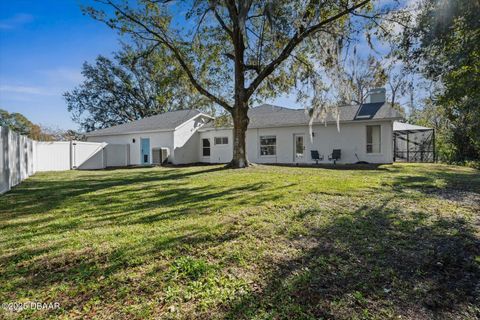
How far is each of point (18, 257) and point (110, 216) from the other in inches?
63.2

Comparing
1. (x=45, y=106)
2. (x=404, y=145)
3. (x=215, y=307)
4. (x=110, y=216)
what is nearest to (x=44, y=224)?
(x=110, y=216)

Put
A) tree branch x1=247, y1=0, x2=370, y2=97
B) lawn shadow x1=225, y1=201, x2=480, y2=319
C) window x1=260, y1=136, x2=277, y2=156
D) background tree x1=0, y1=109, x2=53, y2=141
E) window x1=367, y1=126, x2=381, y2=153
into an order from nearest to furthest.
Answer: lawn shadow x1=225, y1=201, x2=480, y2=319, tree branch x1=247, y1=0, x2=370, y2=97, window x1=367, y1=126, x2=381, y2=153, window x1=260, y1=136, x2=277, y2=156, background tree x1=0, y1=109, x2=53, y2=141

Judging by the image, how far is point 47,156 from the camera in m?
14.0

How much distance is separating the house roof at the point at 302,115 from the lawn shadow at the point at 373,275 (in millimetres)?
11006

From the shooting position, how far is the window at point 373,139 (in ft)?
48.2

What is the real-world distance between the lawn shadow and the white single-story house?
11.1 metres

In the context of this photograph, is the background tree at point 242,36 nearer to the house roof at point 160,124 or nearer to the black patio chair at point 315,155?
the black patio chair at point 315,155

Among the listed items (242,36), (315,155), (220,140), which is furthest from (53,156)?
(315,155)

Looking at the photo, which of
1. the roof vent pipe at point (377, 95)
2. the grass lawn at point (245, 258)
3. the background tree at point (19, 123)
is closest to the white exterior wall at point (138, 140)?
the grass lawn at point (245, 258)

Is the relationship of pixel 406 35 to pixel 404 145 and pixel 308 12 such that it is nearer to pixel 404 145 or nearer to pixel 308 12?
pixel 308 12

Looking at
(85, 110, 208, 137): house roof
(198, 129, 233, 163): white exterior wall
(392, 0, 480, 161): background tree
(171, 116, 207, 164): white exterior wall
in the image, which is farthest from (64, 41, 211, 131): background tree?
(392, 0, 480, 161): background tree

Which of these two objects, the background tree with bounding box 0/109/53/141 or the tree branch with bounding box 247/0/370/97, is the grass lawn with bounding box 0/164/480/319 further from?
the background tree with bounding box 0/109/53/141

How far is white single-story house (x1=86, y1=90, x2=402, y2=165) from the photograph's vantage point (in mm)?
14797

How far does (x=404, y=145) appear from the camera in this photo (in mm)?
19500
